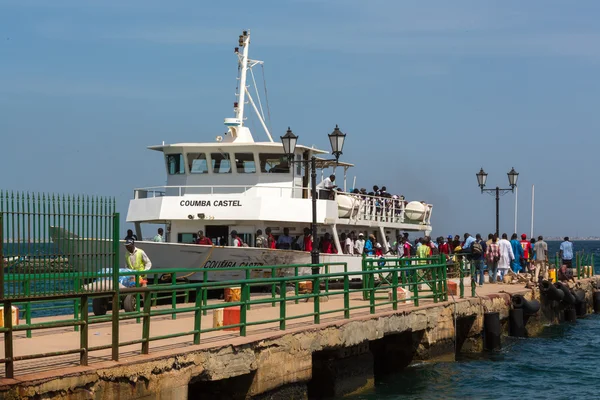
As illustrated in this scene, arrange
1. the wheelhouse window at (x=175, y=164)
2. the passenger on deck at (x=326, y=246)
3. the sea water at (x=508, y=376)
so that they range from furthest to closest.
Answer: the wheelhouse window at (x=175, y=164) < the passenger on deck at (x=326, y=246) < the sea water at (x=508, y=376)

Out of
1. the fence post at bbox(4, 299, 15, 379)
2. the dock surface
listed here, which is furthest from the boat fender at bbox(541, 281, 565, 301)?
the fence post at bbox(4, 299, 15, 379)

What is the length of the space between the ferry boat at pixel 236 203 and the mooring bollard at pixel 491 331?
5452 millimetres

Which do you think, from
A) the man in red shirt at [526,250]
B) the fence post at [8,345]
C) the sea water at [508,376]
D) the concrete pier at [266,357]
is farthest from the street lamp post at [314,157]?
the man in red shirt at [526,250]

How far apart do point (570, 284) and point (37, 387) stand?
2467 centimetres

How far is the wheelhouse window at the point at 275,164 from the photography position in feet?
87.9

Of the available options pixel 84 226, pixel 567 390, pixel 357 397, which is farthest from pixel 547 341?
pixel 84 226

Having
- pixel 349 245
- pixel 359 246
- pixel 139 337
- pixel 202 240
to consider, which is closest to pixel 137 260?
pixel 139 337

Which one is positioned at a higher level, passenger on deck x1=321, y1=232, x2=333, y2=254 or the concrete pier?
passenger on deck x1=321, y1=232, x2=333, y2=254

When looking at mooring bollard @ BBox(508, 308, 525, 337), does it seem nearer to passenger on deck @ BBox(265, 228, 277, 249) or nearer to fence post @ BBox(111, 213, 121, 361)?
passenger on deck @ BBox(265, 228, 277, 249)

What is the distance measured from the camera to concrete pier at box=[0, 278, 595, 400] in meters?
9.79

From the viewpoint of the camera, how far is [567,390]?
1725 cm

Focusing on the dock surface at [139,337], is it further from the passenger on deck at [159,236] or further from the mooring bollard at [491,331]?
the passenger on deck at [159,236]

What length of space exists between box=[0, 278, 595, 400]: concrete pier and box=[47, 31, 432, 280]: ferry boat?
5401 mm

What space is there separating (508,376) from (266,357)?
7.26m
